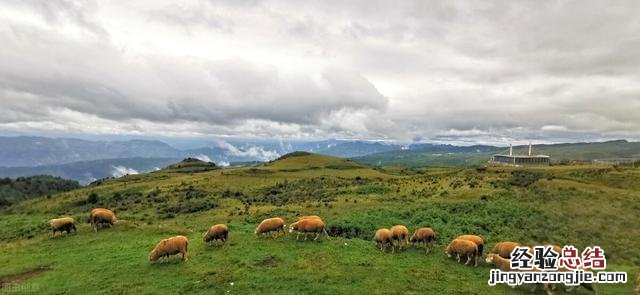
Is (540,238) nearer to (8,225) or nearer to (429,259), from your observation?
(429,259)

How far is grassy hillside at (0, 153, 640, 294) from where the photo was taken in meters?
20.8

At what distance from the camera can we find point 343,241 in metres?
28.1

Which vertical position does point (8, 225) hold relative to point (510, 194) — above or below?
below

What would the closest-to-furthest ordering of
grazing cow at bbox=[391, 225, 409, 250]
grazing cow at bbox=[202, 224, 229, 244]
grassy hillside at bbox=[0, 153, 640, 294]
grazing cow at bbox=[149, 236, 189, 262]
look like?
grassy hillside at bbox=[0, 153, 640, 294] < grazing cow at bbox=[149, 236, 189, 262] < grazing cow at bbox=[391, 225, 409, 250] < grazing cow at bbox=[202, 224, 229, 244]

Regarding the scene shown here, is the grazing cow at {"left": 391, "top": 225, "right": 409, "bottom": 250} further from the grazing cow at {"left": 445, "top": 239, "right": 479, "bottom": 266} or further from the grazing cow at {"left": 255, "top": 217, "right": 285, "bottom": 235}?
the grazing cow at {"left": 255, "top": 217, "right": 285, "bottom": 235}

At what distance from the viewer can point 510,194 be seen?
47.1m

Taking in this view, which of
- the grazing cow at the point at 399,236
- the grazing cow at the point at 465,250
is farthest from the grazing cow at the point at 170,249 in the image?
the grazing cow at the point at 465,250

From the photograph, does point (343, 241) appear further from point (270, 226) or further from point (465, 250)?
point (465, 250)

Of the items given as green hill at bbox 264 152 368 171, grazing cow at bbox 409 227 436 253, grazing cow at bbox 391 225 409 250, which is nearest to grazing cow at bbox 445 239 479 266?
grazing cow at bbox 409 227 436 253

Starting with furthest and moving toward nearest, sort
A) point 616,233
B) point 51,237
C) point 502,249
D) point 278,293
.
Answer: point 616,233 < point 51,237 < point 502,249 < point 278,293

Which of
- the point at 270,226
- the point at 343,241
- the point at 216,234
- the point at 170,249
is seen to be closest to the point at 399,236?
the point at 343,241

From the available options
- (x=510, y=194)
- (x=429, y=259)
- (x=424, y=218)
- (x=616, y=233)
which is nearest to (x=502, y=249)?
(x=429, y=259)

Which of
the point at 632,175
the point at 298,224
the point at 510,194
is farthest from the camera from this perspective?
the point at 632,175

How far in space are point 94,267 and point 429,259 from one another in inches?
886
